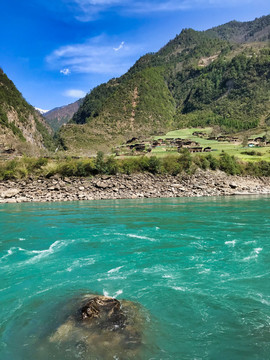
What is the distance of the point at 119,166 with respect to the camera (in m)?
50.9

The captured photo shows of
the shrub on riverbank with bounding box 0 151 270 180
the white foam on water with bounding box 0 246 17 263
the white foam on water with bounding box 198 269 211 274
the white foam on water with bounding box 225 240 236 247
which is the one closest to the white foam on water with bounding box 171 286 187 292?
the white foam on water with bounding box 198 269 211 274

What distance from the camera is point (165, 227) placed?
19359 mm

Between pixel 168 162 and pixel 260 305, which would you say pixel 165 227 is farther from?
pixel 168 162

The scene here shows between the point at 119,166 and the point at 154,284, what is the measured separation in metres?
42.3

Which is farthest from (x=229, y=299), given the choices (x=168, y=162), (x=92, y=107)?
(x=92, y=107)

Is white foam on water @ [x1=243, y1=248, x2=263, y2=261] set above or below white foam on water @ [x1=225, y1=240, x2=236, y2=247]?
above

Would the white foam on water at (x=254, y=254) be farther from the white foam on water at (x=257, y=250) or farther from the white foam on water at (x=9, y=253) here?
the white foam on water at (x=9, y=253)

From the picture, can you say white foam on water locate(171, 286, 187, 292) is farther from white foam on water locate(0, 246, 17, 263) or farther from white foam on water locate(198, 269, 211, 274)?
white foam on water locate(0, 246, 17, 263)

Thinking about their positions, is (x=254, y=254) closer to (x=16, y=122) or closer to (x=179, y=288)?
(x=179, y=288)

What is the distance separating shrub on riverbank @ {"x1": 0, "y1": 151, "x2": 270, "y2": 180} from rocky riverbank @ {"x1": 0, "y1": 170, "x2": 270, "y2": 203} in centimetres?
160

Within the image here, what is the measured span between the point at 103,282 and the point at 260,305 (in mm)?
5124

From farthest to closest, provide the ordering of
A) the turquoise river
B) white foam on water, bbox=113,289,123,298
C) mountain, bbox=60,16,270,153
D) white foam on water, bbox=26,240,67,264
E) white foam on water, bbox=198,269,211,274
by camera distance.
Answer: mountain, bbox=60,16,270,153, white foam on water, bbox=26,240,67,264, white foam on water, bbox=198,269,211,274, white foam on water, bbox=113,289,123,298, the turquoise river

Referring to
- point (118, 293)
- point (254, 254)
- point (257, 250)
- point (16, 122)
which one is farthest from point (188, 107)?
point (118, 293)

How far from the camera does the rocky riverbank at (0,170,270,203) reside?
1656 inches
